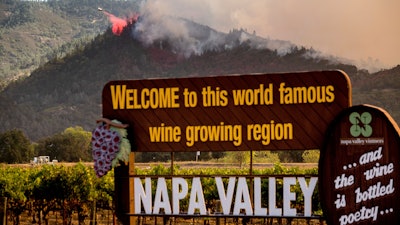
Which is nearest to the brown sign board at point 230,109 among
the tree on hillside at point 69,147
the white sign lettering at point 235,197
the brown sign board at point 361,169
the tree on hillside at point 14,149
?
the brown sign board at point 361,169

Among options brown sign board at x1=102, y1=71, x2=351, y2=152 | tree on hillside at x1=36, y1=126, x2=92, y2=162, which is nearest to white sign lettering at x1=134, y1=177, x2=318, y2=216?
brown sign board at x1=102, y1=71, x2=351, y2=152

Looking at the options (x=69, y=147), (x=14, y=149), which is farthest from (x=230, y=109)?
(x=69, y=147)

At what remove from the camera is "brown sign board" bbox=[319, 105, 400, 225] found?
17281 mm

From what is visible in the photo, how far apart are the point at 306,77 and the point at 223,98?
6.95ft

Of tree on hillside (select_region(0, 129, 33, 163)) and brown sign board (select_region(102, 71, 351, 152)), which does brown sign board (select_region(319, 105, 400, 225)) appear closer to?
brown sign board (select_region(102, 71, 351, 152))

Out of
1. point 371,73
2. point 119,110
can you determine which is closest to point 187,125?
point 119,110

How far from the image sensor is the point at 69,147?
155 meters

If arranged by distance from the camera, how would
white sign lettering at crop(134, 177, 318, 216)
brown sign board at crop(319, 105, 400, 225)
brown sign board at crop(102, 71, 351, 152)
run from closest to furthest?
1. brown sign board at crop(319, 105, 400, 225)
2. brown sign board at crop(102, 71, 351, 152)
3. white sign lettering at crop(134, 177, 318, 216)

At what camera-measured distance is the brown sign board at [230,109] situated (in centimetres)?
1822

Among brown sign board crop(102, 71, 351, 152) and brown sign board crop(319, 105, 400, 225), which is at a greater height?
brown sign board crop(102, 71, 351, 152)

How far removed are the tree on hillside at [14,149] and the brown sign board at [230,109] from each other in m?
127

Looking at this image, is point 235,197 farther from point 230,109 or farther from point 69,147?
point 69,147

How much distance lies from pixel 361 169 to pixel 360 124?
1.04 m

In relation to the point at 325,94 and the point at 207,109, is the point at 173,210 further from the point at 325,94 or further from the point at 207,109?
the point at 325,94
